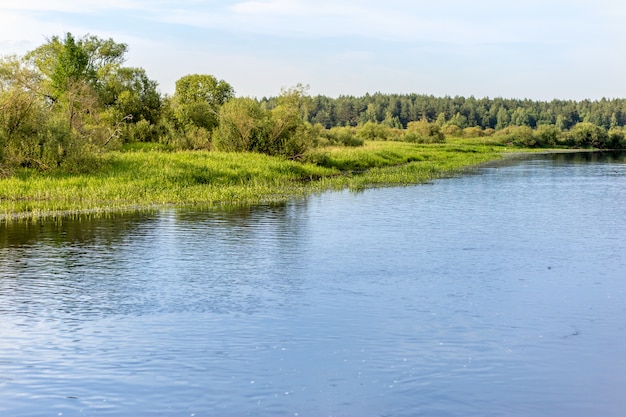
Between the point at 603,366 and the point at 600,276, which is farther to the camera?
→ the point at 600,276

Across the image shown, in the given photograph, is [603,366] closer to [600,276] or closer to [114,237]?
[600,276]

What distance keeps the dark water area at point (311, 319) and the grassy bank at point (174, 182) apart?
5.03 metres

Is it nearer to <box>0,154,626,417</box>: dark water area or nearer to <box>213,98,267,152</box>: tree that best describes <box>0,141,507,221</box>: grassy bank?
<box>213,98,267,152</box>: tree

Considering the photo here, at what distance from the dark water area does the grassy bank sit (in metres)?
5.03

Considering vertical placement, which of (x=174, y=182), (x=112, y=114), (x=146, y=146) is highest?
(x=112, y=114)

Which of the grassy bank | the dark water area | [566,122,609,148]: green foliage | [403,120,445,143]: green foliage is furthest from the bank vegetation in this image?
[566,122,609,148]: green foliage

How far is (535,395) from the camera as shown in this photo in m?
10.5

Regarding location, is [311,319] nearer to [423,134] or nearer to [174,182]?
[174,182]

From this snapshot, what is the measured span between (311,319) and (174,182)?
23897mm

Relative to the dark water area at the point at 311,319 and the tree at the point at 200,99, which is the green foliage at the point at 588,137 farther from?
the dark water area at the point at 311,319

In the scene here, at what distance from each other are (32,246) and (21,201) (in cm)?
966

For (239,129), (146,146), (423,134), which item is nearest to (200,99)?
(146,146)

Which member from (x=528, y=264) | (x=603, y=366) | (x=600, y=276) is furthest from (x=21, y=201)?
(x=603, y=366)

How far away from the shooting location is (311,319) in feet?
46.8
